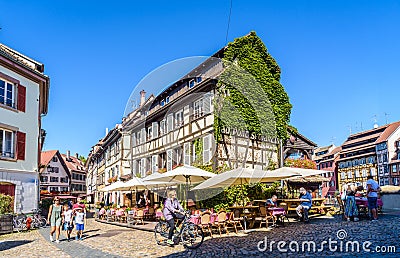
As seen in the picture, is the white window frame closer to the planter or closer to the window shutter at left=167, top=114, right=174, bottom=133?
the window shutter at left=167, top=114, right=174, bottom=133

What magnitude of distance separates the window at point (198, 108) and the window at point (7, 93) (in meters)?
9.31

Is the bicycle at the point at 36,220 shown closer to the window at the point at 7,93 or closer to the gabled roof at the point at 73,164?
the window at the point at 7,93

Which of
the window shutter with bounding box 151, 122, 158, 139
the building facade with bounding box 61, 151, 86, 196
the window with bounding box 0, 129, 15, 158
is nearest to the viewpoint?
the window with bounding box 0, 129, 15, 158

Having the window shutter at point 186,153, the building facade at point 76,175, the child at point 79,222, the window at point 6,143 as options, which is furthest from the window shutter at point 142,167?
the building facade at point 76,175

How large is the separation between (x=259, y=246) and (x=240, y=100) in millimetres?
11854

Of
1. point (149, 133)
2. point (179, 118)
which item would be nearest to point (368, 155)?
point (149, 133)

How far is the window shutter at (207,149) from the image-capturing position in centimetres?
1981

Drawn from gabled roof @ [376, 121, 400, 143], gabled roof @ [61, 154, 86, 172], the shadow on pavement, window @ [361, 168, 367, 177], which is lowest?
the shadow on pavement

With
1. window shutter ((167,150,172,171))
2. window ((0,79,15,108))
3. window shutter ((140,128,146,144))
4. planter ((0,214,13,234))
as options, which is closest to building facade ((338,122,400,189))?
window shutter ((140,128,146,144))

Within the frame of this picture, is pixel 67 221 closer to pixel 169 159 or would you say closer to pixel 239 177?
pixel 239 177

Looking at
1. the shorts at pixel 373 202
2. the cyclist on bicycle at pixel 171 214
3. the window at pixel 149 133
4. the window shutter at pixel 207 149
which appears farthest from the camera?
the window at pixel 149 133
